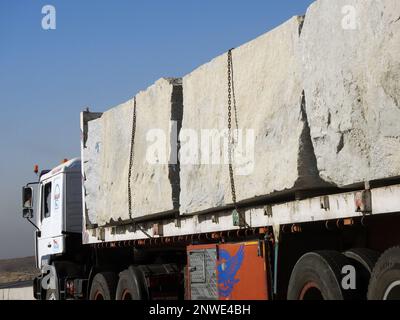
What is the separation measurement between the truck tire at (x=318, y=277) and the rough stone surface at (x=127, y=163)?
2.79 m

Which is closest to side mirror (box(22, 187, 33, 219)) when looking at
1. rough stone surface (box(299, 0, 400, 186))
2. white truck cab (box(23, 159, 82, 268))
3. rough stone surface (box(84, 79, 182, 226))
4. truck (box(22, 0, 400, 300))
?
white truck cab (box(23, 159, 82, 268))

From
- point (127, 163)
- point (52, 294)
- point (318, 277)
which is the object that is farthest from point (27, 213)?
point (318, 277)

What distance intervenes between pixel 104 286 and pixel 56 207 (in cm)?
246

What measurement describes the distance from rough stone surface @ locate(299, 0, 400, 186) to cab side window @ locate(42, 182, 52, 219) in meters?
8.77

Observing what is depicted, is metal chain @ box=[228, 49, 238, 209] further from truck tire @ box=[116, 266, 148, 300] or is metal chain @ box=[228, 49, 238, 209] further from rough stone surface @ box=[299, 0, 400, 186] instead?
truck tire @ box=[116, 266, 148, 300]

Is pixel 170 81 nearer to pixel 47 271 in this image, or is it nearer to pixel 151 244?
pixel 151 244

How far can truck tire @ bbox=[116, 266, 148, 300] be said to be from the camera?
36.9 ft

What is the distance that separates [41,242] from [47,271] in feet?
2.23

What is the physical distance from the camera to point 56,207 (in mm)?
14516

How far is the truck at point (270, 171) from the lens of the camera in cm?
626

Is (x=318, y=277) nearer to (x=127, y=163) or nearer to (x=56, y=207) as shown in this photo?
(x=127, y=163)

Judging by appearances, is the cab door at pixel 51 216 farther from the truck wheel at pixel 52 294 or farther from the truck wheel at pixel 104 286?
the truck wheel at pixel 104 286
